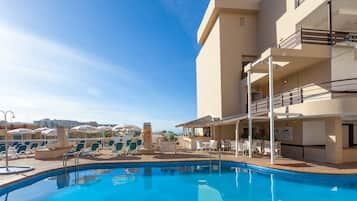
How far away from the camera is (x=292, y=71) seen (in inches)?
586

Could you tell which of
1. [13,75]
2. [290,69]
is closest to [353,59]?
[290,69]

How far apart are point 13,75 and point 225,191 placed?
50.9ft

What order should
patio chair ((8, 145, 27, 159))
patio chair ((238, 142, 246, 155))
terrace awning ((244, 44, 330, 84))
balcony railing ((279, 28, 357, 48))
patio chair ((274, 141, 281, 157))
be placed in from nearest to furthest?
terrace awning ((244, 44, 330, 84)) < balcony railing ((279, 28, 357, 48)) < patio chair ((274, 141, 281, 157)) < patio chair ((238, 142, 246, 155)) < patio chair ((8, 145, 27, 159))

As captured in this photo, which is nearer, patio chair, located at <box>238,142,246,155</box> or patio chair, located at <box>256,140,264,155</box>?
patio chair, located at <box>256,140,264,155</box>

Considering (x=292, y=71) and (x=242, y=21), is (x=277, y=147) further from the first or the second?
(x=242, y=21)

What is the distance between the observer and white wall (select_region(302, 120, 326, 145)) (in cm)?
1380

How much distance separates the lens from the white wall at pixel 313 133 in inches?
543

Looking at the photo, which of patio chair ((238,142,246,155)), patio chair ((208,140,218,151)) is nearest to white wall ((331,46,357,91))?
patio chair ((238,142,246,155))

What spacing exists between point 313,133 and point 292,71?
150 inches

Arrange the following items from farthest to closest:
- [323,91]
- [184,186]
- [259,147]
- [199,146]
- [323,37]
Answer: [199,146]
[259,147]
[323,37]
[323,91]
[184,186]

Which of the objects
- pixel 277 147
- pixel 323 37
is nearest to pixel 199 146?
pixel 277 147

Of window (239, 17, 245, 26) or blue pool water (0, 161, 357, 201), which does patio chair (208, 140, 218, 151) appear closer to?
blue pool water (0, 161, 357, 201)

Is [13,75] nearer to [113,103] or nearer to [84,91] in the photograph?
[84,91]

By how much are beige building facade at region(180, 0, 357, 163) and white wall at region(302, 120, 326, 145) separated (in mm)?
53
